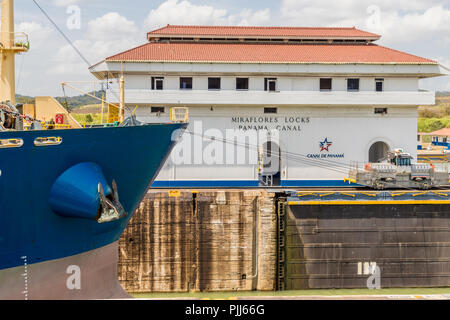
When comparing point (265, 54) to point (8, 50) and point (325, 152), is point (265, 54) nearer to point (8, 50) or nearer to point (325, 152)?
point (325, 152)

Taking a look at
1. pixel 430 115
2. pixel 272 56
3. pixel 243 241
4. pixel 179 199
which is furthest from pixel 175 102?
pixel 430 115

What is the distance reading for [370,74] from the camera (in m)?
29.5

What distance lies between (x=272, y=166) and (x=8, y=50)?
1953cm

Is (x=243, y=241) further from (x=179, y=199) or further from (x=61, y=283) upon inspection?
(x=61, y=283)

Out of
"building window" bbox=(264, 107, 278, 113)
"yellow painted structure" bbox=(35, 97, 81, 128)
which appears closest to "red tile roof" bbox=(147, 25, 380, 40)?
"building window" bbox=(264, 107, 278, 113)

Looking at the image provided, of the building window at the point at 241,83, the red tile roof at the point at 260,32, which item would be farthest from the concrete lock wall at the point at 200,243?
the red tile roof at the point at 260,32

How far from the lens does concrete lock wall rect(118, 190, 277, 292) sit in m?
20.8

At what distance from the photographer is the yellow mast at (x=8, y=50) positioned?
13625mm

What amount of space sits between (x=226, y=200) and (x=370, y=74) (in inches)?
571

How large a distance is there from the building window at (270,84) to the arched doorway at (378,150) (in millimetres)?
8998

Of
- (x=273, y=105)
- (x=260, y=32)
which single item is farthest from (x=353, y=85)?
(x=260, y=32)

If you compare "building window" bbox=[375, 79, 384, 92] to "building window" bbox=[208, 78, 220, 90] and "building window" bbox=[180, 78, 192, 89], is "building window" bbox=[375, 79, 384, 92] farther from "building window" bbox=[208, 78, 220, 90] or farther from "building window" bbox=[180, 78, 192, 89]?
"building window" bbox=[180, 78, 192, 89]

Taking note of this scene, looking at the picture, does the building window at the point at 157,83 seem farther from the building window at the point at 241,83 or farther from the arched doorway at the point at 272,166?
the arched doorway at the point at 272,166

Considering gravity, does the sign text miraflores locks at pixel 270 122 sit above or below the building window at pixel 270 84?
below
